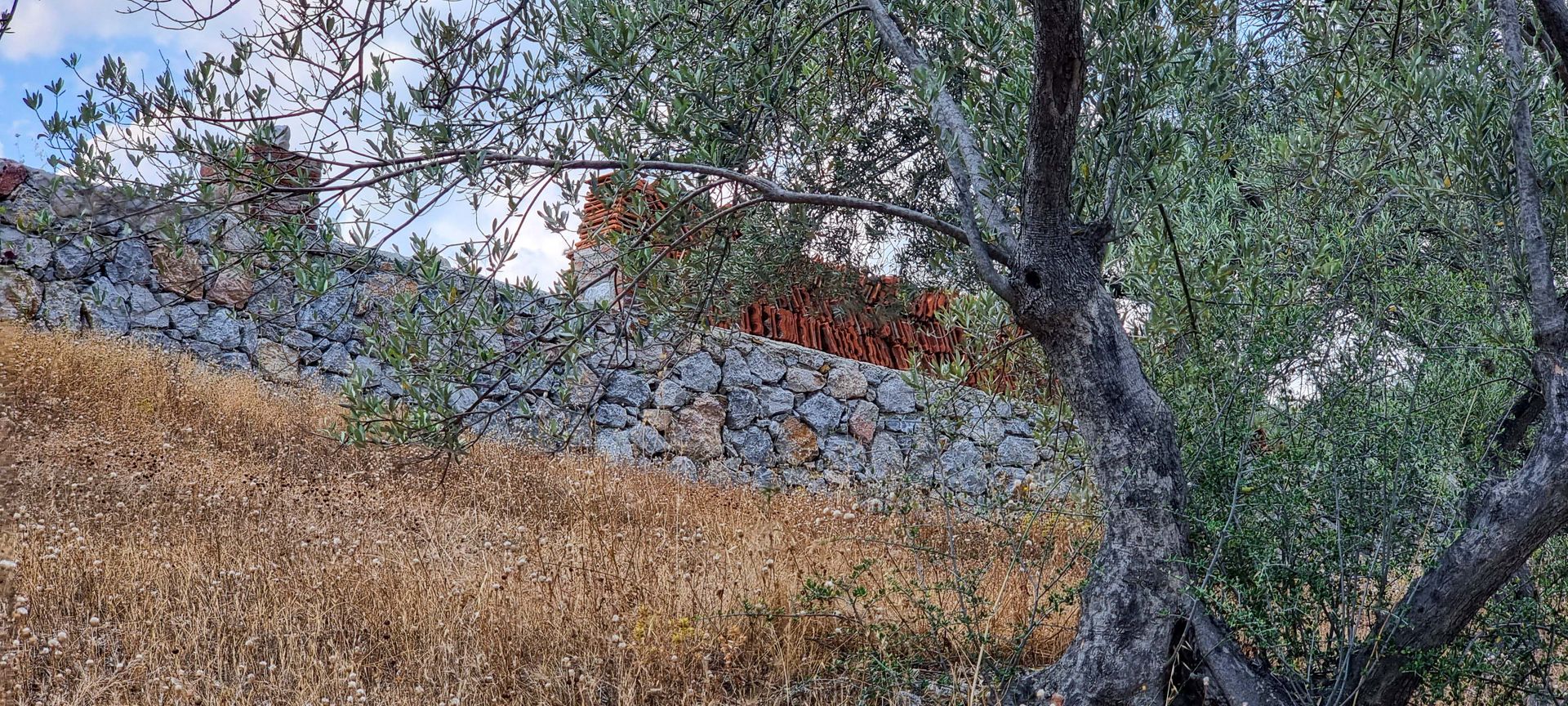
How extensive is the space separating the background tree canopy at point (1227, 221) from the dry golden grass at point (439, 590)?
866 millimetres

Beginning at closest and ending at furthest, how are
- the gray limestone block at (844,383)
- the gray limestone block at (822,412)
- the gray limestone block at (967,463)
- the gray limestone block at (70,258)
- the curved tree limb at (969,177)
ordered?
the curved tree limb at (969,177) → the gray limestone block at (70,258) → the gray limestone block at (967,463) → the gray limestone block at (822,412) → the gray limestone block at (844,383)

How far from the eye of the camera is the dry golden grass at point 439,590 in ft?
12.5

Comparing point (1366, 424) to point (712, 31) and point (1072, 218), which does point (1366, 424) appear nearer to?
point (1072, 218)

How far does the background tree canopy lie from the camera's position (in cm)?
338

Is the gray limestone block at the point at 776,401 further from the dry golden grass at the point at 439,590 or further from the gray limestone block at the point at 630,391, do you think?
the dry golden grass at the point at 439,590

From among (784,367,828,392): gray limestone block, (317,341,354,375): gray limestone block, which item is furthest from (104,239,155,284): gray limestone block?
(784,367,828,392): gray limestone block

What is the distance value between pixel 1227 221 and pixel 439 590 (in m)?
4.09

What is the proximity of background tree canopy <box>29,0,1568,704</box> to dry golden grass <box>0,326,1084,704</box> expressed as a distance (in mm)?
866

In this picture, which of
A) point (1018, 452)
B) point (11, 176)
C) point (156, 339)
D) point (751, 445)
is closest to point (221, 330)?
point (156, 339)

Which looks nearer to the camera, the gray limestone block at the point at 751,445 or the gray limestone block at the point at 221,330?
the gray limestone block at the point at 221,330

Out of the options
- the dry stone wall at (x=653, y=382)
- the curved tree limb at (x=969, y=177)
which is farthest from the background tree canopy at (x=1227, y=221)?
the dry stone wall at (x=653, y=382)

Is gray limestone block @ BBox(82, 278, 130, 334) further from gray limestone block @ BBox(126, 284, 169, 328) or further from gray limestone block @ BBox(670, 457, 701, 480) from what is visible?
gray limestone block @ BBox(670, 457, 701, 480)

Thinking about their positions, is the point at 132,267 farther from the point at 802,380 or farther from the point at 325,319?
the point at 802,380

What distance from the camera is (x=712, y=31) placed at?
464 centimetres
